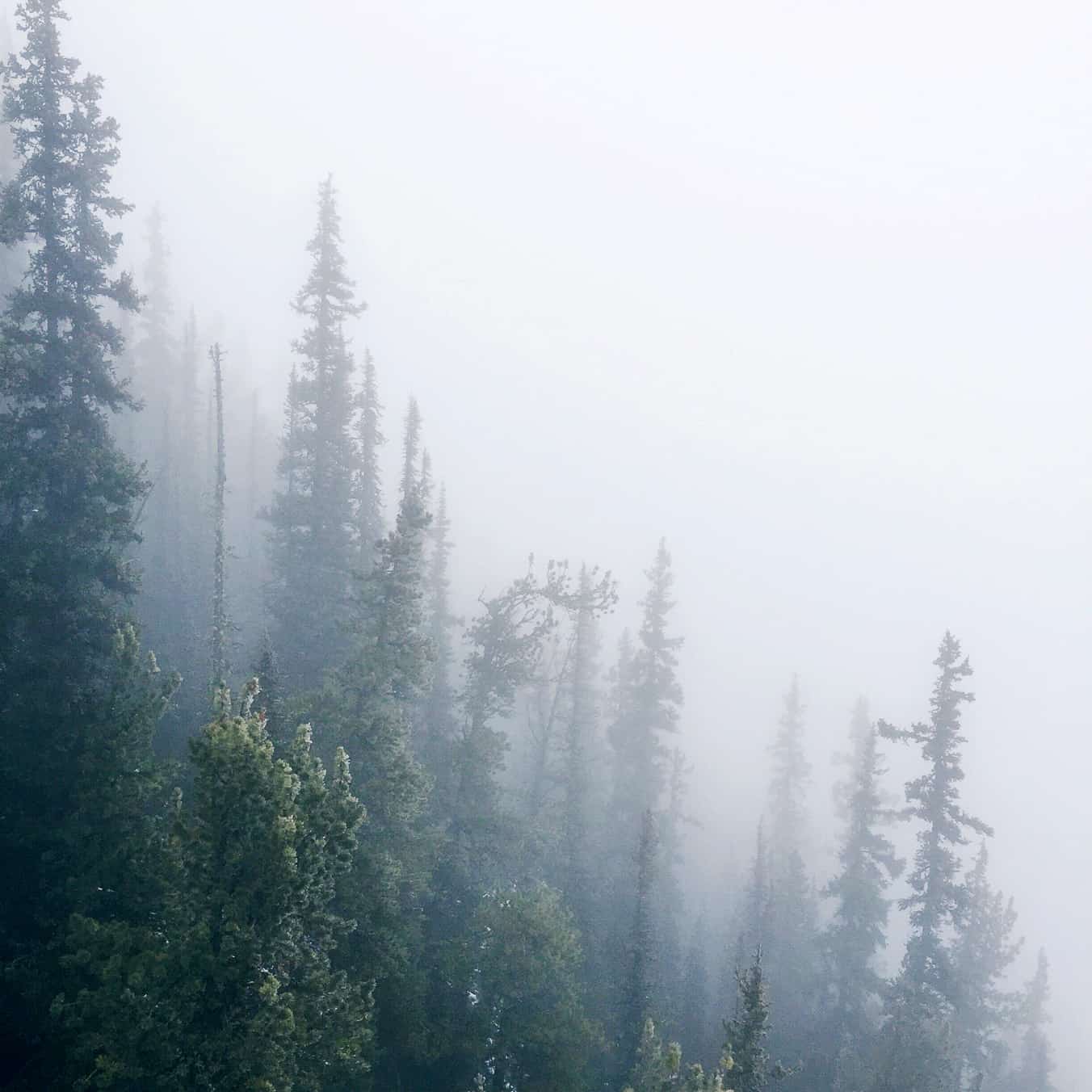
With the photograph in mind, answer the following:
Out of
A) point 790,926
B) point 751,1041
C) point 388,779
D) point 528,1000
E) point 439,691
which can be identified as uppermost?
point 439,691

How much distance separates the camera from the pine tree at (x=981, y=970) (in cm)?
3347

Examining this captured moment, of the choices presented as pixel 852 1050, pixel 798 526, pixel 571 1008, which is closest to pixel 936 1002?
pixel 852 1050

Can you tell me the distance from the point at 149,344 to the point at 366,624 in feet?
150

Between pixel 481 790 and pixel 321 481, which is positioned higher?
pixel 321 481

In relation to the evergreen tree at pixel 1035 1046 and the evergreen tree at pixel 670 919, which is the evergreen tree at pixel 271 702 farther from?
the evergreen tree at pixel 1035 1046

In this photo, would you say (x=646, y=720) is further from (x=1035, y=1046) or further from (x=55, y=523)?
(x=55, y=523)

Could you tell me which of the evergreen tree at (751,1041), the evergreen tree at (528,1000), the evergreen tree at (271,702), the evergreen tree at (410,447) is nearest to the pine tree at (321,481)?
the evergreen tree at (410,447)

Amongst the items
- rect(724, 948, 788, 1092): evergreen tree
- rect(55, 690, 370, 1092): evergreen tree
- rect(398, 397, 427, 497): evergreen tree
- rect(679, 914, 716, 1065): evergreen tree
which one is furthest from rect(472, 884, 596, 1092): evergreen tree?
rect(398, 397, 427, 497): evergreen tree

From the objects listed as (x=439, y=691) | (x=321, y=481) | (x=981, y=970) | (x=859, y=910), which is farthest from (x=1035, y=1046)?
(x=321, y=481)

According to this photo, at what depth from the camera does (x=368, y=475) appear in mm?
38906

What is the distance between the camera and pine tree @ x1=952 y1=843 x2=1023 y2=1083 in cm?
3347

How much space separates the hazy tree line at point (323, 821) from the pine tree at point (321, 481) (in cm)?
17

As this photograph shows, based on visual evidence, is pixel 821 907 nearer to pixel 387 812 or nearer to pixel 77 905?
pixel 387 812

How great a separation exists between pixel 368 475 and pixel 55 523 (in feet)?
65.5
